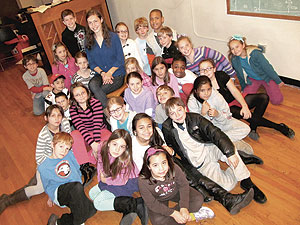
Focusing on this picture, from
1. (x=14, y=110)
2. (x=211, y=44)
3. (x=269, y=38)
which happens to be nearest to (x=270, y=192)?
(x=269, y=38)

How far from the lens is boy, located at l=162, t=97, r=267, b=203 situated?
206cm

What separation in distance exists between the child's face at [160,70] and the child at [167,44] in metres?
0.42

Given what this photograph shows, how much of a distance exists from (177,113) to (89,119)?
1053mm

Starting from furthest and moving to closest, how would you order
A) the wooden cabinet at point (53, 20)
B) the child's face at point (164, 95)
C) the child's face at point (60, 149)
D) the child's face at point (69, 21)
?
the wooden cabinet at point (53, 20)
the child's face at point (69, 21)
the child's face at point (164, 95)
the child's face at point (60, 149)

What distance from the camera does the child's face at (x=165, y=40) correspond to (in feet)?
10.2

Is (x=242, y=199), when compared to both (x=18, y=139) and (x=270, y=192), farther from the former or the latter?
(x=18, y=139)

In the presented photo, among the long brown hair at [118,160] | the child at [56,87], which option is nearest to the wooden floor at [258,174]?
the long brown hair at [118,160]

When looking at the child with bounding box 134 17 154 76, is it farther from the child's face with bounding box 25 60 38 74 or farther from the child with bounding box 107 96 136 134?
the child's face with bounding box 25 60 38 74

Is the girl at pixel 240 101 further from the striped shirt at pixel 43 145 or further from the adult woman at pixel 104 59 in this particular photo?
the striped shirt at pixel 43 145

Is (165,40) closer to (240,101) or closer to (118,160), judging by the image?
(240,101)

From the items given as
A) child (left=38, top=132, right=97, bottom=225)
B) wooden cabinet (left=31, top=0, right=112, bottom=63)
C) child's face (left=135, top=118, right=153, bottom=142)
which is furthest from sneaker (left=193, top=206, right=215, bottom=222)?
wooden cabinet (left=31, top=0, right=112, bottom=63)

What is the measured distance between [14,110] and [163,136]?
306 centimetres

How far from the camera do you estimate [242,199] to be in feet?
6.43

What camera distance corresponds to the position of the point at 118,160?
2.14 metres
